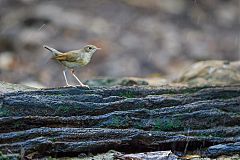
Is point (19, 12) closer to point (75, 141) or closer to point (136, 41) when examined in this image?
point (136, 41)

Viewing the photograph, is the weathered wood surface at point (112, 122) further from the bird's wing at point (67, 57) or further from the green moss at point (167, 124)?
the bird's wing at point (67, 57)

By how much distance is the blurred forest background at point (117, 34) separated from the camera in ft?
75.5

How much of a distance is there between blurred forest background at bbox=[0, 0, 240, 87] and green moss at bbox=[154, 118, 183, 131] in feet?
38.2

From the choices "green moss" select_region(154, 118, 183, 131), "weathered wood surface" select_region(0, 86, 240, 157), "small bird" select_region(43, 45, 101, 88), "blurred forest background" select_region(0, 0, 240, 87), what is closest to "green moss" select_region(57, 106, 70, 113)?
"weathered wood surface" select_region(0, 86, 240, 157)

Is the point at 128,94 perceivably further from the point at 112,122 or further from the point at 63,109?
the point at 63,109

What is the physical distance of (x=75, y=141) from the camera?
8.94 meters

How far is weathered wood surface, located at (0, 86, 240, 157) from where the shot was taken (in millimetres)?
8859

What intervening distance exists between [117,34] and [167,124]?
1564 centimetres

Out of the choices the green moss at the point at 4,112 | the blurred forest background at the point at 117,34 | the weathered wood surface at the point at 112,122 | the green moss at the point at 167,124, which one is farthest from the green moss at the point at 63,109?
the blurred forest background at the point at 117,34

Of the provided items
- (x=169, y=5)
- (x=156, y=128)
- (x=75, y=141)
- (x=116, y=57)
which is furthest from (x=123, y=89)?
(x=169, y=5)

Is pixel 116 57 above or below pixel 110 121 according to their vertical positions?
above

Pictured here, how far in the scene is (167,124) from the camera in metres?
9.70

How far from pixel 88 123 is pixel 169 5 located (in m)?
18.8

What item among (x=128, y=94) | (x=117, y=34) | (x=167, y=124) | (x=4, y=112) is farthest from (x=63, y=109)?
(x=117, y=34)
